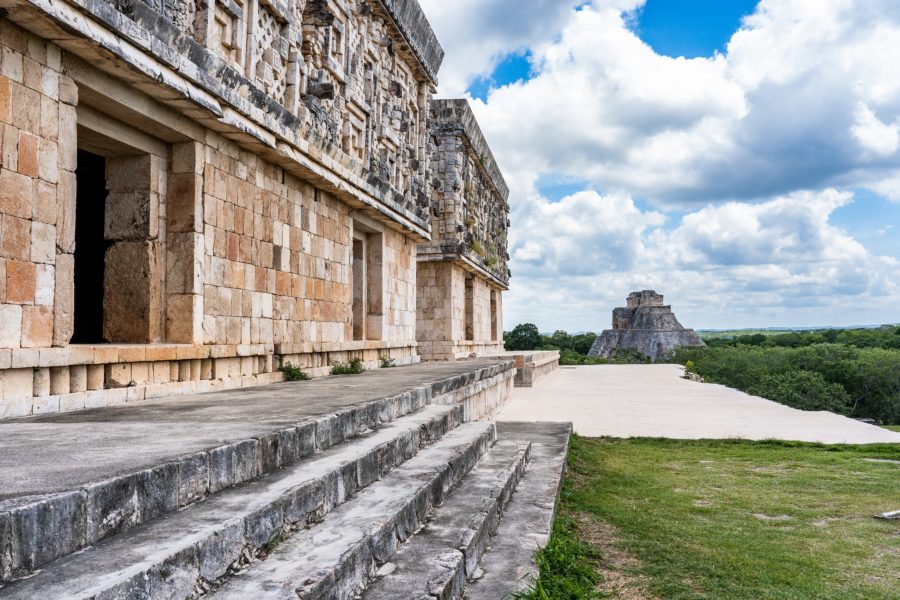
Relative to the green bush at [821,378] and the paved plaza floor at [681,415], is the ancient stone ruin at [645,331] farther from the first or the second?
the paved plaza floor at [681,415]

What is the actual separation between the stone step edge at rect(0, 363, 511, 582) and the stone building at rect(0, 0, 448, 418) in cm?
172

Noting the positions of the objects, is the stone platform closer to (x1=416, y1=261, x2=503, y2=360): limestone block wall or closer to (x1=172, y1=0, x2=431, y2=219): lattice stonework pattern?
(x1=416, y1=261, x2=503, y2=360): limestone block wall

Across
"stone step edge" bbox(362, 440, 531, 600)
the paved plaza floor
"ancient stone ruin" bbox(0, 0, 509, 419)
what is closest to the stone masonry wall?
"ancient stone ruin" bbox(0, 0, 509, 419)

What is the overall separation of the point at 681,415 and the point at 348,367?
5390 millimetres

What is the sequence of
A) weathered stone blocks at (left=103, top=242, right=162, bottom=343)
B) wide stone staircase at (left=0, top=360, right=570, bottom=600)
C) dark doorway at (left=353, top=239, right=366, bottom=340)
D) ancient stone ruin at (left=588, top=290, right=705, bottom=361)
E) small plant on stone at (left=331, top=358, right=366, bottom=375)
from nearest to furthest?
wide stone staircase at (left=0, top=360, right=570, bottom=600), weathered stone blocks at (left=103, top=242, right=162, bottom=343), small plant on stone at (left=331, top=358, right=366, bottom=375), dark doorway at (left=353, top=239, right=366, bottom=340), ancient stone ruin at (left=588, top=290, right=705, bottom=361)

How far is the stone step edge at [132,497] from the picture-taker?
1668 millimetres

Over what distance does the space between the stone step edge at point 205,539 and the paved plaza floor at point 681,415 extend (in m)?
6.20

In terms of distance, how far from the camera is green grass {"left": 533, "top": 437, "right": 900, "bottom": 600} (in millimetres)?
3244

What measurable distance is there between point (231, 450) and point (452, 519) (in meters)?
1.10

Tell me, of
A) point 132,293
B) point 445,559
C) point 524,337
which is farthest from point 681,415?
point 524,337

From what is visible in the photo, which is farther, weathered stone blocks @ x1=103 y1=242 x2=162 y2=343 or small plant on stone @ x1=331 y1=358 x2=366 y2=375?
small plant on stone @ x1=331 y1=358 x2=366 y2=375

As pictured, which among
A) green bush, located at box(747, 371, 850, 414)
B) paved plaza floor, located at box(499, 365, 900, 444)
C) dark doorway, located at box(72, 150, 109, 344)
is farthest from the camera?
green bush, located at box(747, 371, 850, 414)

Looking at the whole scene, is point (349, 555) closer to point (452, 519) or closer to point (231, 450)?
point (231, 450)

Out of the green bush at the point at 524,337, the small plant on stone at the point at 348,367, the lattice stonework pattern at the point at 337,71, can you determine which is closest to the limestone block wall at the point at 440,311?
the lattice stonework pattern at the point at 337,71
